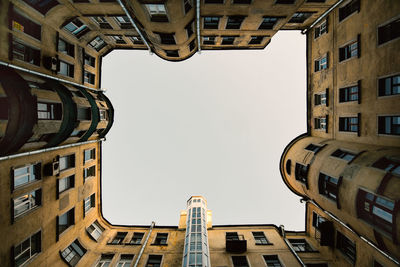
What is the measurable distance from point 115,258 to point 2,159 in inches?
545

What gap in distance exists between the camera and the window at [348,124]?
17016 millimetres

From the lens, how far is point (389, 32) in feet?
43.0

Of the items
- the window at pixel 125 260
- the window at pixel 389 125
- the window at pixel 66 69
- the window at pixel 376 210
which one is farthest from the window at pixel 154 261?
the window at pixel 389 125

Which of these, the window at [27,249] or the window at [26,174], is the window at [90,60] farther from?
the window at [27,249]

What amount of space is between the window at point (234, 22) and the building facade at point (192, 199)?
161 mm

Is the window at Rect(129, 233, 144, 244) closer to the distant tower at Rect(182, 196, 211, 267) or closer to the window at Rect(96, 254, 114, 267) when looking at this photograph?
the window at Rect(96, 254, 114, 267)

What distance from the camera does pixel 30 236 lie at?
13.9 m

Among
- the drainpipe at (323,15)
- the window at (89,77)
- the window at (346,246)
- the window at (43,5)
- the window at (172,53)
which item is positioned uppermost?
the drainpipe at (323,15)

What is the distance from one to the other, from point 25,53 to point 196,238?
21.1 meters

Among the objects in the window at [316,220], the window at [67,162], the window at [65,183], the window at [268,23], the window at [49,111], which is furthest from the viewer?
the window at [268,23]

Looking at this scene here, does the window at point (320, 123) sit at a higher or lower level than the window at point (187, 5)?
lower

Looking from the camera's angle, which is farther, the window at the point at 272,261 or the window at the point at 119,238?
the window at the point at 119,238

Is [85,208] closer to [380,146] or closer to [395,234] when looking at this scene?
[395,234]

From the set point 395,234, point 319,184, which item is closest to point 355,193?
point 395,234
